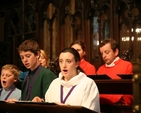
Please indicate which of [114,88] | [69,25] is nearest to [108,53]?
[114,88]

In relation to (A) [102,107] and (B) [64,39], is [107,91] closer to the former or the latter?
(A) [102,107]

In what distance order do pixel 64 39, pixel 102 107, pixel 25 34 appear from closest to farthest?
pixel 102 107, pixel 64 39, pixel 25 34

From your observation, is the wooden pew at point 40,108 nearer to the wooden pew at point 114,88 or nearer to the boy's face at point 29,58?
the boy's face at point 29,58

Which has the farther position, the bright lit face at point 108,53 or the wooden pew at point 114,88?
the bright lit face at point 108,53

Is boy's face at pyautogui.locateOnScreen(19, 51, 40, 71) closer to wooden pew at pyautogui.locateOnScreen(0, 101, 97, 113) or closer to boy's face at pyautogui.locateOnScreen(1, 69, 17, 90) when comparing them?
wooden pew at pyautogui.locateOnScreen(0, 101, 97, 113)

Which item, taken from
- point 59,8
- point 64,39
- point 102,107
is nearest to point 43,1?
point 59,8

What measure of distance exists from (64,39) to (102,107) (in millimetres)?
3105

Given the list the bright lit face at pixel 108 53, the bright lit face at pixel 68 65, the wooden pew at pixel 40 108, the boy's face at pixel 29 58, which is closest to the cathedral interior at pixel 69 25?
the bright lit face at pixel 108 53

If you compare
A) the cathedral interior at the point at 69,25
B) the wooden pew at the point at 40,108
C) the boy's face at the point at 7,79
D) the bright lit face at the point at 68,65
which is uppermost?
the cathedral interior at the point at 69,25

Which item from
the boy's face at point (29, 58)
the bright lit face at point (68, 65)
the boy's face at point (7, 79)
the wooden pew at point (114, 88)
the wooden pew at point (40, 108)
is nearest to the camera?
the wooden pew at point (40, 108)

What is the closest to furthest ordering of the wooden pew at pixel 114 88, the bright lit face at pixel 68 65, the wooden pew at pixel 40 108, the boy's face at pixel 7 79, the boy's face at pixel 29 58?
the wooden pew at pixel 40 108
the bright lit face at pixel 68 65
the boy's face at pixel 29 58
the wooden pew at pixel 114 88
the boy's face at pixel 7 79

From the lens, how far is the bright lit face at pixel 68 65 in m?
3.37

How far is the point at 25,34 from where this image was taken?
7816 mm

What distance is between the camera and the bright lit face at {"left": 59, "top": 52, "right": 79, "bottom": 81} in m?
3.37
